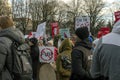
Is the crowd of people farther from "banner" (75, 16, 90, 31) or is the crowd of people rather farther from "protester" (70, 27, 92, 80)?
"banner" (75, 16, 90, 31)

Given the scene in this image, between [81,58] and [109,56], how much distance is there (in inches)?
67.3

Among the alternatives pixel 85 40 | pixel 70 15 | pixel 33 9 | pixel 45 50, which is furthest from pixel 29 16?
pixel 85 40

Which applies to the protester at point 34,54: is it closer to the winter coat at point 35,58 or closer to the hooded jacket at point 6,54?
the winter coat at point 35,58

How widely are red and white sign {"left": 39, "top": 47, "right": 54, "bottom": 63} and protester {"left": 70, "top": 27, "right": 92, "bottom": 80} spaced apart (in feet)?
14.6

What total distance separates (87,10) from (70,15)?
11.4 ft

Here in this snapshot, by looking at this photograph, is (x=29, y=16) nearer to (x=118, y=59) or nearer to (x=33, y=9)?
(x=33, y=9)

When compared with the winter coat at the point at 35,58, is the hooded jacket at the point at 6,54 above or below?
above

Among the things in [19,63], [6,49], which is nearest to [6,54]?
[6,49]

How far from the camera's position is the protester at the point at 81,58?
5750 millimetres

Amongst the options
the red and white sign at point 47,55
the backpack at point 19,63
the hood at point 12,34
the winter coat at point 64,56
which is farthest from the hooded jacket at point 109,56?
the red and white sign at point 47,55

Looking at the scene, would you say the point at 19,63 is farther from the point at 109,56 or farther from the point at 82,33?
the point at 109,56

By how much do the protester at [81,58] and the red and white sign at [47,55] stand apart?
175 inches

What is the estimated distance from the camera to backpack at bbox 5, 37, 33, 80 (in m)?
5.12

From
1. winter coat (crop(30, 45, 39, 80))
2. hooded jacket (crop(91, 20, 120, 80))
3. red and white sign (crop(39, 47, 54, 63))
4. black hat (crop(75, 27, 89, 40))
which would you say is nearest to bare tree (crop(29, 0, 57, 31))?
red and white sign (crop(39, 47, 54, 63))
